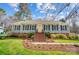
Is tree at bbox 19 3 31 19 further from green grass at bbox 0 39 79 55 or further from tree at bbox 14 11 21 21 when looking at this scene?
green grass at bbox 0 39 79 55

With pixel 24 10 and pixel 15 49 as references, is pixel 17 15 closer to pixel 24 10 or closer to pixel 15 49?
pixel 24 10

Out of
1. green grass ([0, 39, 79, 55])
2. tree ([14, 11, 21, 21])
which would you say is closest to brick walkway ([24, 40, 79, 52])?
green grass ([0, 39, 79, 55])

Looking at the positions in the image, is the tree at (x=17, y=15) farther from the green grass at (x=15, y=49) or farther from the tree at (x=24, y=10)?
the green grass at (x=15, y=49)

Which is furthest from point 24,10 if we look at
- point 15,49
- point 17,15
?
point 15,49

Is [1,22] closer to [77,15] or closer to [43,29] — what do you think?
[43,29]

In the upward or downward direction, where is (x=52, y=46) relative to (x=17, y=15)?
downward

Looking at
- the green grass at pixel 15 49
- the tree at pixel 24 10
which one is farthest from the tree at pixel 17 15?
the green grass at pixel 15 49

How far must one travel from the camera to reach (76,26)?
8.09 ft

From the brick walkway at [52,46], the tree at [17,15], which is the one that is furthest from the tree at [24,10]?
the brick walkway at [52,46]

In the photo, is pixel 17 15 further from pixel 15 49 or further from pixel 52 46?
pixel 52 46

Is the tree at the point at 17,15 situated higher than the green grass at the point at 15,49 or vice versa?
the tree at the point at 17,15

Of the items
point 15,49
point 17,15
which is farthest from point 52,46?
point 17,15

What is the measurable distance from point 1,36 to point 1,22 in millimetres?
144
